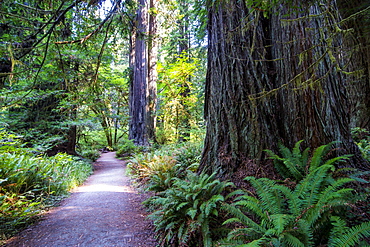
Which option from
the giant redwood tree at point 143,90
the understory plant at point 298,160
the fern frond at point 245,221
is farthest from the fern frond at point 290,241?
the giant redwood tree at point 143,90

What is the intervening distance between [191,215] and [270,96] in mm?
2144

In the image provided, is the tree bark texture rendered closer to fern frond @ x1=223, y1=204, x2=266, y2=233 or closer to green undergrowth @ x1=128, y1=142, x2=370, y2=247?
green undergrowth @ x1=128, y1=142, x2=370, y2=247

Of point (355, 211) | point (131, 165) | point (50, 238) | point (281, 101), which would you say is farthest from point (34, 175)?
point (355, 211)

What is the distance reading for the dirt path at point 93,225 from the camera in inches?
117

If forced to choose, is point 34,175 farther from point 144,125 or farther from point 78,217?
point 144,125

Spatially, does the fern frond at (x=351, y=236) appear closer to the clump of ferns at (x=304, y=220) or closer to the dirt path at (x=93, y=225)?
the clump of ferns at (x=304, y=220)

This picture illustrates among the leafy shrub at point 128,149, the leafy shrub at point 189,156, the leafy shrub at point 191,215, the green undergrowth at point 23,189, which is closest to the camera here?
the leafy shrub at point 191,215

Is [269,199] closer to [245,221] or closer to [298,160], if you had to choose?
[245,221]

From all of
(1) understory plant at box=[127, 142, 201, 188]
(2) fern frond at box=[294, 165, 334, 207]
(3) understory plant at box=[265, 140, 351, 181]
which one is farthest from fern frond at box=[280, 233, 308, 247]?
(1) understory plant at box=[127, 142, 201, 188]

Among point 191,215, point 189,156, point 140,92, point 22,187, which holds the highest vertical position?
point 140,92

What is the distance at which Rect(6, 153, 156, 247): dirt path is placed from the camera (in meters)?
2.96

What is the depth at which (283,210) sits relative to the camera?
2.37 metres

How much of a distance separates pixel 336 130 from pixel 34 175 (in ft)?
18.8

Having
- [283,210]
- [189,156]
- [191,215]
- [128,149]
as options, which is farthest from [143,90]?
[283,210]
